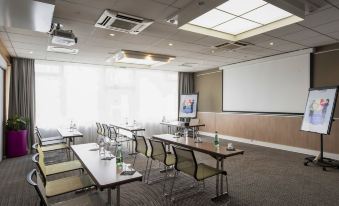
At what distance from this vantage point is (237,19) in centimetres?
405

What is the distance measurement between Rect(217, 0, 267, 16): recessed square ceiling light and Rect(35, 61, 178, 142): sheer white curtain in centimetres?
605

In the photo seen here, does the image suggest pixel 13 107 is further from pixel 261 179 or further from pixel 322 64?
pixel 322 64

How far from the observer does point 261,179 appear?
4242mm

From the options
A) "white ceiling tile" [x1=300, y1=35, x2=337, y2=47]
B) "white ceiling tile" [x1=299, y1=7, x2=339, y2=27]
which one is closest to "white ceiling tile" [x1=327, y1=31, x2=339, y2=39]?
"white ceiling tile" [x1=300, y1=35, x2=337, y2=47]

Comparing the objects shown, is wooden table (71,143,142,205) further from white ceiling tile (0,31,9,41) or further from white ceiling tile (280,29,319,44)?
white ceiling tile (280,29,319,44)

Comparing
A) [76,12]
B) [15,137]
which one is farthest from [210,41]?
[15,137]

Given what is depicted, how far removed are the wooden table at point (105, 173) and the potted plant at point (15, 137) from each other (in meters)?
3.83

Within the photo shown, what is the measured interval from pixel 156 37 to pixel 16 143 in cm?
494

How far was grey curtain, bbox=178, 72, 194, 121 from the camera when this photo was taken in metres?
10.3

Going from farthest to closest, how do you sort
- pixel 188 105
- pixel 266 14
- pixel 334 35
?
pixel 188 105, pixel 334 35, pixel 266 14

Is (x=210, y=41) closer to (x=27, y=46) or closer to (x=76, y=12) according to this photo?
(x=76, y=12)

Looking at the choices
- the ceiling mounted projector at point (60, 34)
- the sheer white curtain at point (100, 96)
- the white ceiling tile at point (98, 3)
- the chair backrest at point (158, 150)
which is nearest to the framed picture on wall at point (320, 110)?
the chair backrest at point (158, 150)

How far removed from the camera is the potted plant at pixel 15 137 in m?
6.10

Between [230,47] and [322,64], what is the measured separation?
255cm
